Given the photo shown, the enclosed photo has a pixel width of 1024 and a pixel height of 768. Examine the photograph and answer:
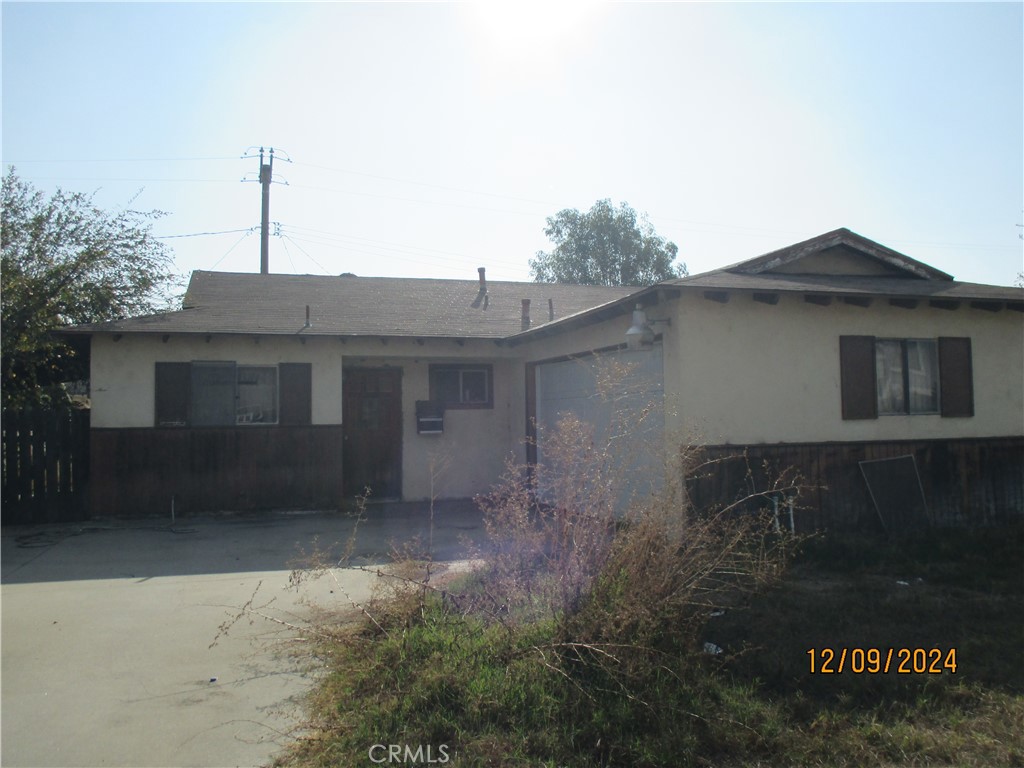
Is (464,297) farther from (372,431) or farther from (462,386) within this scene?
(372,431)

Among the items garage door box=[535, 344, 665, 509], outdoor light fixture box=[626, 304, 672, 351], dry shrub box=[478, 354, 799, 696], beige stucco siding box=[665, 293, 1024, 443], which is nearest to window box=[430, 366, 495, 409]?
garage door box=[535, 344, 665, 509]

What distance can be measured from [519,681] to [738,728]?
1.19 metres

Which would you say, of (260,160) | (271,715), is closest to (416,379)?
(271,715)

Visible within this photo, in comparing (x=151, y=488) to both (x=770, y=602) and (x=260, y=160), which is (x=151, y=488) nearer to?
(x=770, y=602)

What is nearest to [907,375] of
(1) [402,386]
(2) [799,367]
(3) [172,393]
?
(2) [799,367]

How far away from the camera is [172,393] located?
37.8ft

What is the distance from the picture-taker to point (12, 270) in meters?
12.5

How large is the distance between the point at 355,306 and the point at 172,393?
339cm

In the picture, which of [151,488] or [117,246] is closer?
[151,488]

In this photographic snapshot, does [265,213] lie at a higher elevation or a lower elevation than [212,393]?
higher

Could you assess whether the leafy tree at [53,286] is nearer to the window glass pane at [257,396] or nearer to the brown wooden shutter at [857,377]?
the window glass pane at [257,396]

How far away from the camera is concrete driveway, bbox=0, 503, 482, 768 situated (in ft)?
13.3

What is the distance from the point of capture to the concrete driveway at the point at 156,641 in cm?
404
